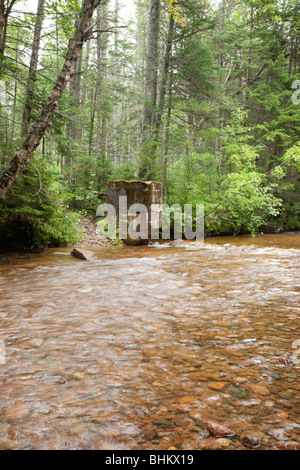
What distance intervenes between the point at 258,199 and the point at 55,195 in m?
7.54

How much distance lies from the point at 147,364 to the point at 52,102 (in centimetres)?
443

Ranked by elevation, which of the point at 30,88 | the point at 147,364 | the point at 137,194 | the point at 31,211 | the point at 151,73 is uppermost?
the point at 151,73

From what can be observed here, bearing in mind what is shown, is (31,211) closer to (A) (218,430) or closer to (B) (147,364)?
(B) (147,364)

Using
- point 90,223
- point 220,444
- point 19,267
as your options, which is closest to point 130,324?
point 220,444

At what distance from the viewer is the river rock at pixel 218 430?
4.33 feet

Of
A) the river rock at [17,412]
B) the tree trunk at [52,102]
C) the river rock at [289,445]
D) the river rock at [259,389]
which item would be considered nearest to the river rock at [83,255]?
the tree trunk at [52,102]

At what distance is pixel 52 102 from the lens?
470cm

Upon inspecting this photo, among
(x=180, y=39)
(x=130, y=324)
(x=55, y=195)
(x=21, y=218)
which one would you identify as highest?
(x=180, y=39)

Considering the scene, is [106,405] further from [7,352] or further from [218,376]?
[7,352]

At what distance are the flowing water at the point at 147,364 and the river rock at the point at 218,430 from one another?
0.09 feet

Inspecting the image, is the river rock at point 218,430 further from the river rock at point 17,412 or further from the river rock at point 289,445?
the river rock at point 17,412

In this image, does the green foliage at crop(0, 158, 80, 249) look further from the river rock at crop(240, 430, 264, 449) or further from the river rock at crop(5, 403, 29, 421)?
the river rock at crop(240, 430, 264, 449)

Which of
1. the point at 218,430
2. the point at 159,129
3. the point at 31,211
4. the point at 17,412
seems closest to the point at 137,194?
the point at 31,211

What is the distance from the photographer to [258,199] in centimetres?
1063
